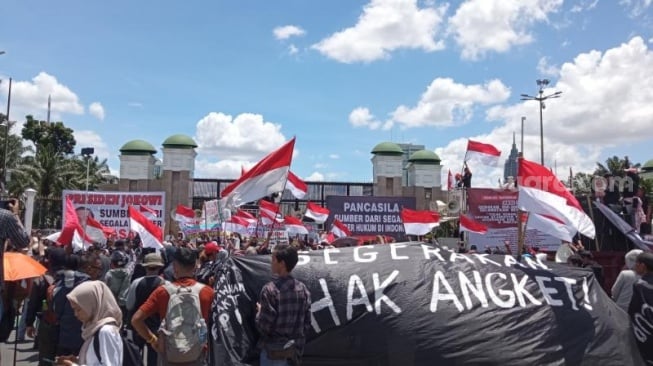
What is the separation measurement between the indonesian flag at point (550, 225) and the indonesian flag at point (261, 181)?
331 cm

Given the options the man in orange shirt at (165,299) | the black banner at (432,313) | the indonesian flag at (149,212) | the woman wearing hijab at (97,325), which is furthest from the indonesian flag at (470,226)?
the woman wearing hijab at (97,325)

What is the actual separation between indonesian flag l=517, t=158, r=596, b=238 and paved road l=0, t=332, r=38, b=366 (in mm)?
7327

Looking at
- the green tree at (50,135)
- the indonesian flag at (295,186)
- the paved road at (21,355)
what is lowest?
the paved road at (21,355)

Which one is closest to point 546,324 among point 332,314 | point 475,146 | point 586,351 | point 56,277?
point 586,351

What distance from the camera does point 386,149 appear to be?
46375 millimetres

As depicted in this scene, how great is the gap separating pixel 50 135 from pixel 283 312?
56.0 metres

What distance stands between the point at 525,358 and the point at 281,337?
2648mm

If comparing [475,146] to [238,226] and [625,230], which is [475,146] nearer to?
[625,230]

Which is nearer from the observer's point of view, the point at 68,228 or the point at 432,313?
the point at 432,313

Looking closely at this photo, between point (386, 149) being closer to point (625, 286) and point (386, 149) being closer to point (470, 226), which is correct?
point (470, 226)

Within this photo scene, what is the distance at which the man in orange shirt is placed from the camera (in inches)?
186

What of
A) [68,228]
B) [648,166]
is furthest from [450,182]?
[68,228]

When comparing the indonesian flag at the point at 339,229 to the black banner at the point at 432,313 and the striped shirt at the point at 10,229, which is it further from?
the striped shirt at the point at 10,229

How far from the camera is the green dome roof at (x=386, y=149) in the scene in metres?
46.4
